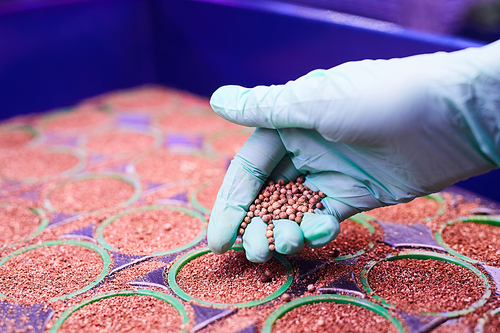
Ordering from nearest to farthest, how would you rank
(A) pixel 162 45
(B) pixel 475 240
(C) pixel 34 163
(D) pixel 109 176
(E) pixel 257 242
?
(E) pixel 257 242 → (B) pixel 475 240 → (D) pixel 109 176 → (C) pixel 34 163 → (A) pixel 162 45

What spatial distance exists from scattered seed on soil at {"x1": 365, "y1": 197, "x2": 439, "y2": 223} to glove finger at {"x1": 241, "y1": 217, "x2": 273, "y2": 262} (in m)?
0.65

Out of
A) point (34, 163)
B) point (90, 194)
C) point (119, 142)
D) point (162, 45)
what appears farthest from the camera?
point (162, 45)

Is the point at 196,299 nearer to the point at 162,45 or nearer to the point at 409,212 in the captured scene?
the point at 409,212

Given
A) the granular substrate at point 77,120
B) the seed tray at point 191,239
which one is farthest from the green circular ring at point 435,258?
the granular substrate at point 77,120

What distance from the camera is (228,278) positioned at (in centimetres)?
143

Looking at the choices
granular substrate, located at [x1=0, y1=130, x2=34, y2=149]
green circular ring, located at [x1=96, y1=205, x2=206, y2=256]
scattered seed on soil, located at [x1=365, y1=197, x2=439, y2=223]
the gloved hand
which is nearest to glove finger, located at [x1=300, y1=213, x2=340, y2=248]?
the gloved hand

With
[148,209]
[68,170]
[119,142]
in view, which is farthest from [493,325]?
[119,142]

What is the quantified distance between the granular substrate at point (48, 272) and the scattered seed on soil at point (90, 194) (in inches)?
12.6

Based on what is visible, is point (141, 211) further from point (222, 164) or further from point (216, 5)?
point (216, 5)

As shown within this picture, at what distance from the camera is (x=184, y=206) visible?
6.31 ft

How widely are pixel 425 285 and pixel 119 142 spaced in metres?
1.79

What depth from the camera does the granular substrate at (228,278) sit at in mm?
1368

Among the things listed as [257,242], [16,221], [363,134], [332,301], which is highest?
[363,134]

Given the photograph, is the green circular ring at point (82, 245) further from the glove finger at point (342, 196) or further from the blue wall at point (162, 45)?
the blue wall at point (162, 45)
